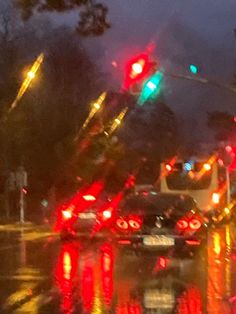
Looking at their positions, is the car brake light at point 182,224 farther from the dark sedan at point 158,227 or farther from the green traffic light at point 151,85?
the green traffic light at point 151,85

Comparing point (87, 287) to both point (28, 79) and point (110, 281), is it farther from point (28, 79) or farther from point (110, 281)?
point (28, 79)

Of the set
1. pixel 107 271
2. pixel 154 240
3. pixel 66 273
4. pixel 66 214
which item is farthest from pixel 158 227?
pixel 66 214

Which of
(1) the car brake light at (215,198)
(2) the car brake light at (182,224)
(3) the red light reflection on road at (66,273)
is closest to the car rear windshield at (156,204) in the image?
(2) the car brake light at (182,224)

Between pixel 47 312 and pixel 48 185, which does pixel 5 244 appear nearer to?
pixel 47 312

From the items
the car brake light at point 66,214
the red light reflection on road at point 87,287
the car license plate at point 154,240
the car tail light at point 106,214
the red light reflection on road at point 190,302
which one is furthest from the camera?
the car brake light at point 66,214

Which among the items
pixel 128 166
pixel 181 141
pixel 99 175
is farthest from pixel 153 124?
pixel 99 175

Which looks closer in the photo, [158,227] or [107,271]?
[107,271]

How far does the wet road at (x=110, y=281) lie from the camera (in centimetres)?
1224

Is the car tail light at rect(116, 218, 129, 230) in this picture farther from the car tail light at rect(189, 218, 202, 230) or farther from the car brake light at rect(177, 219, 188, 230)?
the car tail light at rect(189, 218, 202, 230)

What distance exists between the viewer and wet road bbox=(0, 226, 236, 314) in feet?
40.2

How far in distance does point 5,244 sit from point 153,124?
5157 centimetres

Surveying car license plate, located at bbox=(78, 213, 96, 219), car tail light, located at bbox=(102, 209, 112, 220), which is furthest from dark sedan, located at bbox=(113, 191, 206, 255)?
car license plate, located at bbox=(78, 213, 96, 219)

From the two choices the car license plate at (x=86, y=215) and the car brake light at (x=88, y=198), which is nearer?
the car license plate at (x=86, y=215)

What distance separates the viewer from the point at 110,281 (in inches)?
594
